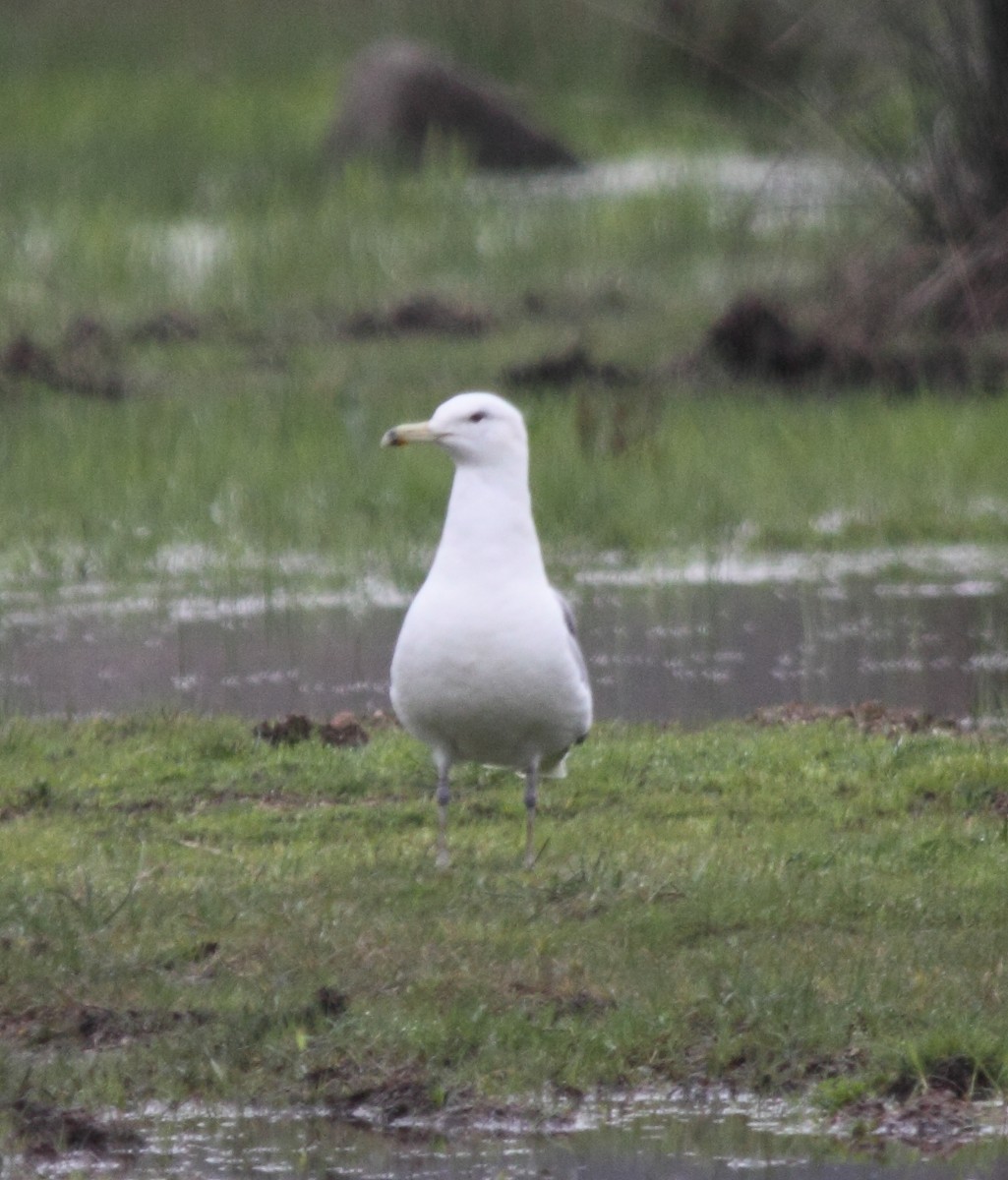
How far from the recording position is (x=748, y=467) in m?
13.9

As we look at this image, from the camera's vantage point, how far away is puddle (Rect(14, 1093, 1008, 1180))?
17.0 feet

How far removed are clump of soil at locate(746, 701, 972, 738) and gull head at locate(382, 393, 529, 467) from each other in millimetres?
2091

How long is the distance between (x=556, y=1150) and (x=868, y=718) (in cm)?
385

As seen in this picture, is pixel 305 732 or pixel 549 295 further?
pixel 549 295

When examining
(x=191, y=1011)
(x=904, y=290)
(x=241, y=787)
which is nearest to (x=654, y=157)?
(x=904, y=290)

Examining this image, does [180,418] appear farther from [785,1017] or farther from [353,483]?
[785,1017]

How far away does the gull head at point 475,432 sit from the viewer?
7.13 metres

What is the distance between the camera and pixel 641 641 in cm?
1086

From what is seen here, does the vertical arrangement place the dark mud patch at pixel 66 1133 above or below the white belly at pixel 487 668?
below

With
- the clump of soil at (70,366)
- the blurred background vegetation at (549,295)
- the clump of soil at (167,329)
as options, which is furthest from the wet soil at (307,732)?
the clump of soil at (167,329)

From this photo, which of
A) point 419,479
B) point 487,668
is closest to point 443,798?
point 487,668

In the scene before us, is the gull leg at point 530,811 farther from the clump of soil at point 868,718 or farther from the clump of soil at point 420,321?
the clump of soil at point 420,321

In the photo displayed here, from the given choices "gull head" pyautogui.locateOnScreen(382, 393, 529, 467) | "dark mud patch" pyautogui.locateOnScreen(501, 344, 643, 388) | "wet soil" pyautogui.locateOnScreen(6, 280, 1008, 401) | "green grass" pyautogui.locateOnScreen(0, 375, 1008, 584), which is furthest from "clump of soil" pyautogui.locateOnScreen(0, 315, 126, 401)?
"gull head" pyautogui.locateOnScreen(382, 393, 529, 467)

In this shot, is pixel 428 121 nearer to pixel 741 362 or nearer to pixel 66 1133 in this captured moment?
pixel 741 362
